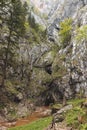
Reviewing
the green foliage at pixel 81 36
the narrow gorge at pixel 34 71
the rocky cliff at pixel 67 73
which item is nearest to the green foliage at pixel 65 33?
the narrow gorge at pixel 34 71

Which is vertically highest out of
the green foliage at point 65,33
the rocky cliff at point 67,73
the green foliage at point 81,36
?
the green foliage at point 65,33

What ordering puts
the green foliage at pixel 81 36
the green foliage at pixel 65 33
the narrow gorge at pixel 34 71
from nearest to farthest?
1. the narrow gorge at pixel 34 71
2. the green foliage at pixel 81 36
3. the green foliage at pixel 65 33

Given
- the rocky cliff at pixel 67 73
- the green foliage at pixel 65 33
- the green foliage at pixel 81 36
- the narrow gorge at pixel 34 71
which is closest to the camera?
the narrow gorge at pixel 34 71

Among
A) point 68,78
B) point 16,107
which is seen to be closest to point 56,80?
point 68,78

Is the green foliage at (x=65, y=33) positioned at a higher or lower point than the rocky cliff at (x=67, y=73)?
higher

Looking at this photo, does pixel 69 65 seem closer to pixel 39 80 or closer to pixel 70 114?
pixel 39 80

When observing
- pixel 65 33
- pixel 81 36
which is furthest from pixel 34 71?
pixel 65 33

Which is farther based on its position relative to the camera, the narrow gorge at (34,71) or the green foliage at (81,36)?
the green foliage at (81,36)

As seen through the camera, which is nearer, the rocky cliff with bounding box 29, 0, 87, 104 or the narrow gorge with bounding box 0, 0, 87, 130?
the narrow gorge with bounding box 0, 0, 87, 130

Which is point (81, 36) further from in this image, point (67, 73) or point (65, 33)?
point (65, 33)

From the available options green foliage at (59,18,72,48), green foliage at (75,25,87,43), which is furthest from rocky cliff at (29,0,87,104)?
green foliage at (59,18,72,48)

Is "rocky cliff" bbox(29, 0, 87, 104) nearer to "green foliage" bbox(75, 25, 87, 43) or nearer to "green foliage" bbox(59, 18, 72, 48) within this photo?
"green foliage" bbox(75, 25, 87, 43)

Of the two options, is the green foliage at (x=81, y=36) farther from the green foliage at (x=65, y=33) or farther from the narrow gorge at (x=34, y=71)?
the green foliage at (x=65, y=33)

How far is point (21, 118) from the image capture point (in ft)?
161
